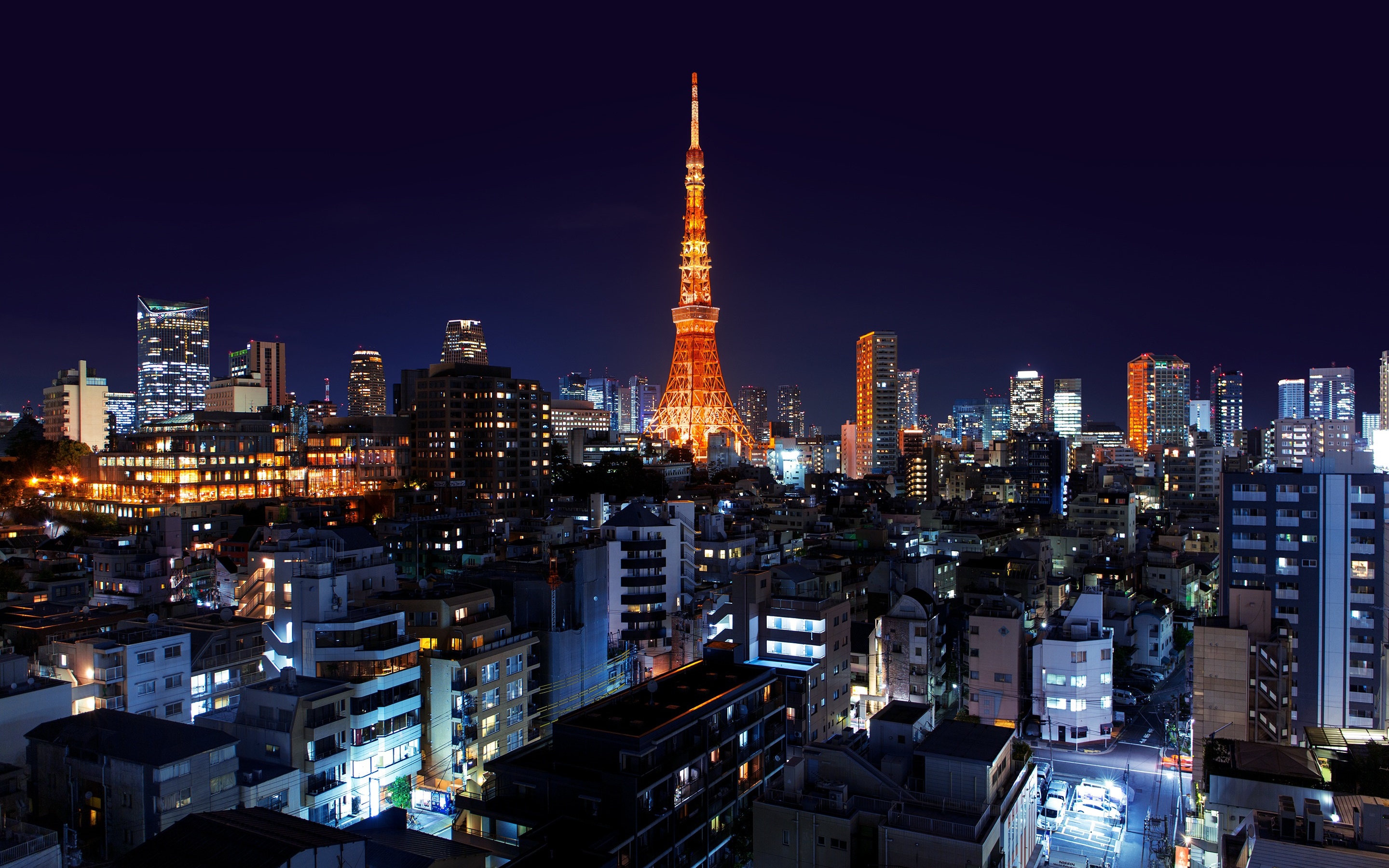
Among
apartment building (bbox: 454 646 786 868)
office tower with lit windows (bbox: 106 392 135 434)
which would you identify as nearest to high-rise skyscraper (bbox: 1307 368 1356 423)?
apartment building (bbox: 454 646 786 868)

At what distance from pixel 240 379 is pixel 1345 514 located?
229 feet

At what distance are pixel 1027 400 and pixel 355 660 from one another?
119 metres

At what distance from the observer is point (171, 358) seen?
319 ft

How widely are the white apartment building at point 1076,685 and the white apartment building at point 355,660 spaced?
1341 cm

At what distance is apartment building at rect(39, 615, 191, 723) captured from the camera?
1411 cm

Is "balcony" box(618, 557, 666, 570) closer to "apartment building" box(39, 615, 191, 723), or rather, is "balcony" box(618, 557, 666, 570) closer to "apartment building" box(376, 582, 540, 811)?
"apartment building" box(376, 582, 540, 811)

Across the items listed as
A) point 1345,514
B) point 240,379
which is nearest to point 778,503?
point 1345,514

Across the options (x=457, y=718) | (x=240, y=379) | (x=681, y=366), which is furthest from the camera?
(x=681, y=366)

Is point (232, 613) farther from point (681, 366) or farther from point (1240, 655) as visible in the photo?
point (681, 366)

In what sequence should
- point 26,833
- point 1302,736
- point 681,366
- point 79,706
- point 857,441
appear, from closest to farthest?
point 26,833, point 79,706, point 1302,736, point 681,366, point 857,441

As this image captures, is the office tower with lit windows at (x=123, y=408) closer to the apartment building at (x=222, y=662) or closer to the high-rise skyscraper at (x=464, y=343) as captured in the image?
the high-rise skyscraper at (x=464, y=343)

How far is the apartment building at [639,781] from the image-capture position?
1116 cm

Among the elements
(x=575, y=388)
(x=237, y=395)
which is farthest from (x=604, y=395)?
(x=237, y=395)

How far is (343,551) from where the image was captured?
60.2ft
